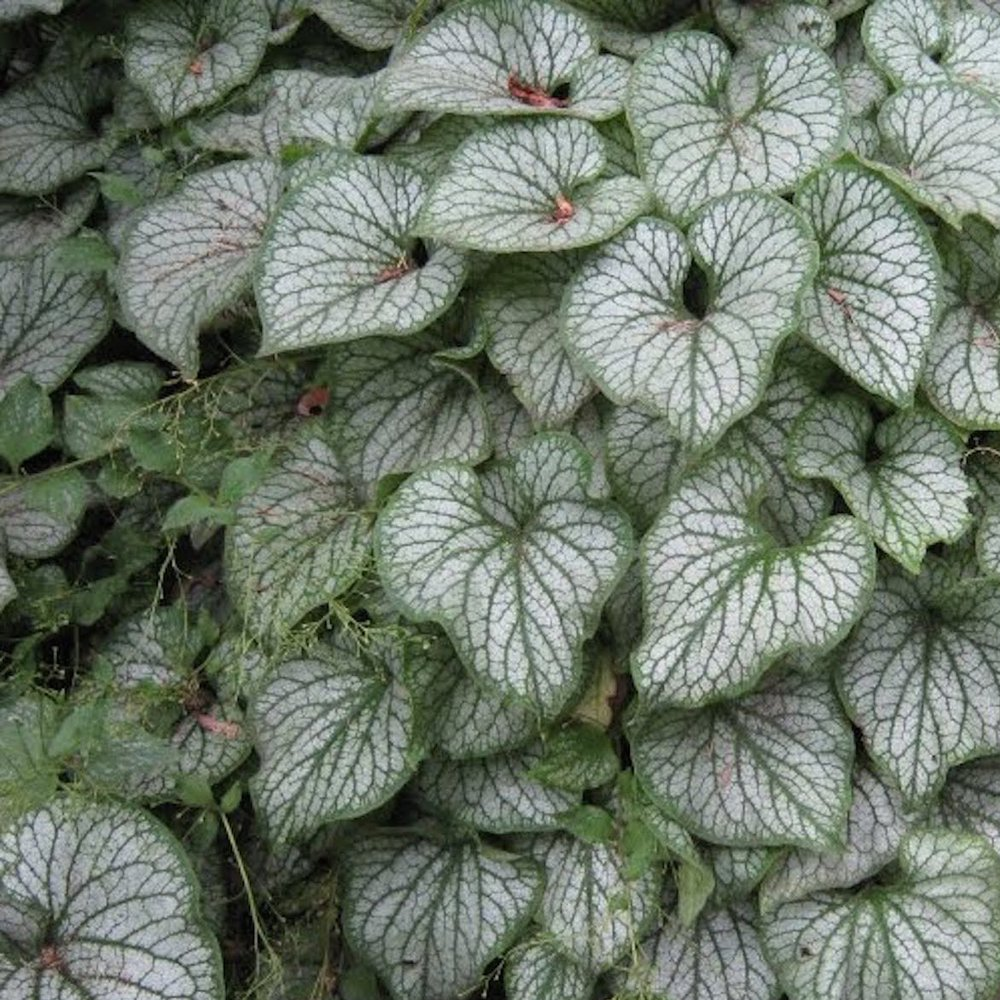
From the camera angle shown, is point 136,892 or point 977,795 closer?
point 136,892

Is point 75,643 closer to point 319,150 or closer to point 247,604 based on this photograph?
point 247,604

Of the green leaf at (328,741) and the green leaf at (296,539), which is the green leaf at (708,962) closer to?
the green leaf at (328,741)

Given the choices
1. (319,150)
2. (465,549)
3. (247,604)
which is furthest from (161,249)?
(465,549)

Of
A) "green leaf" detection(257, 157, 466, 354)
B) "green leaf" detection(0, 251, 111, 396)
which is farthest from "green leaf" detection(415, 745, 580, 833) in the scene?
"green leaf" detection(0, 251, 111, 396)

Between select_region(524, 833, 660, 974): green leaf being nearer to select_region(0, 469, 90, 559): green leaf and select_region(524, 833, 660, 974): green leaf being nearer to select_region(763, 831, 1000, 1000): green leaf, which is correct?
select_region(763, 831, 1000, 1000): green leaf

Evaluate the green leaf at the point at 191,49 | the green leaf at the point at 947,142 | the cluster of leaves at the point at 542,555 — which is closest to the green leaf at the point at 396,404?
the cluster of leaves at the point at 542,555

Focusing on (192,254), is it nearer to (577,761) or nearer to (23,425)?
(23,425)

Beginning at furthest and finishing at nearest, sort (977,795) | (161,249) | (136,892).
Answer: (161,249), (977,795), (136,892)
